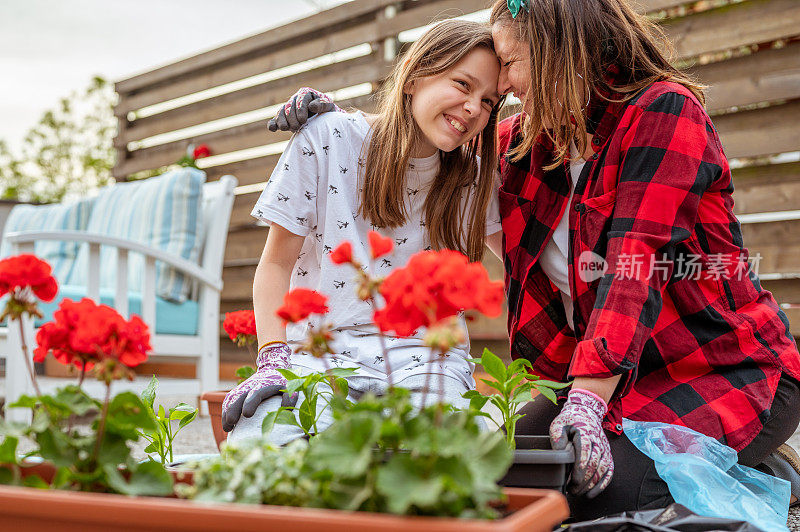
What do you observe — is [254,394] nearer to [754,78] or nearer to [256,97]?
[754,78]

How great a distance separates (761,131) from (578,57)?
4.49 feet

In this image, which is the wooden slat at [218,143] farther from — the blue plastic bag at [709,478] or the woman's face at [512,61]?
the blue plastic bag at [709,478]

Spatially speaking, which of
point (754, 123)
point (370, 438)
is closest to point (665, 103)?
point (370, 438)

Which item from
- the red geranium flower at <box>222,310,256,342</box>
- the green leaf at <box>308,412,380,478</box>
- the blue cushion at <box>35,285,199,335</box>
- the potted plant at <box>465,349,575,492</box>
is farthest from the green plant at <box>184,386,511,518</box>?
the blue cushion at <box>35,285,199,335</box>

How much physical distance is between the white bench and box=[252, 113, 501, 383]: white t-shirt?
1.21m

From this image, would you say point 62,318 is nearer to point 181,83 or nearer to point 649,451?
point 649,451

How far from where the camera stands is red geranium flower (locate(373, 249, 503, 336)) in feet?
1.74

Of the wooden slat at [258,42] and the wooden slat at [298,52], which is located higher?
the wooden slat at [258,42]

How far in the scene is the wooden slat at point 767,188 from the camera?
230 centimetres

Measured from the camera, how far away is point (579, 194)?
136 centimetres

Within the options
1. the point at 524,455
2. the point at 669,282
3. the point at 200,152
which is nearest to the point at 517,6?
the point at 669,282

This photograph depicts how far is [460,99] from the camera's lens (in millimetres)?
1324

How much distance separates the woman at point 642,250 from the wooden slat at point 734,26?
117 centimetres

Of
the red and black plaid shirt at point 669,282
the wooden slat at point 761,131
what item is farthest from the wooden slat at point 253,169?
the red and black plaid shirt at point 669,282
